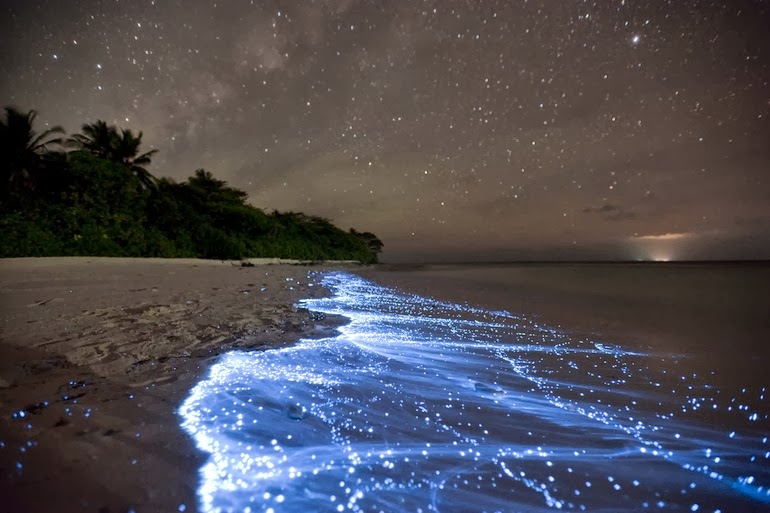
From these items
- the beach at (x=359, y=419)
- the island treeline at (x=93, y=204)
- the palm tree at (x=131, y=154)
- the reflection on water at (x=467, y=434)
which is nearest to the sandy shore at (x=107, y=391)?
the beach at (x=359, y=419)

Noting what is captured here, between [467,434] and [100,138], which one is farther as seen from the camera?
[100,138]

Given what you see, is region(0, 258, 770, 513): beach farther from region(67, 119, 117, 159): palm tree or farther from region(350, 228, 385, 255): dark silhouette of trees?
region(350, 228, 385, 255): dark silhouette of trees

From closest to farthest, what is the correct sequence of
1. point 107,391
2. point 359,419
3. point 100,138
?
point 359,419, point 107,391, point 100,138

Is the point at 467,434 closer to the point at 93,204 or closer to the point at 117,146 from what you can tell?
the point at 93,204

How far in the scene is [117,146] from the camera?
2069 centimetres

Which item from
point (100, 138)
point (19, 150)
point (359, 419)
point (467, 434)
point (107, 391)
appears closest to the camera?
point (467, 434)

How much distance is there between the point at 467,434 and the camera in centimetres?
178

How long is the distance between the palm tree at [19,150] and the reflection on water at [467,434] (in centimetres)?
1812

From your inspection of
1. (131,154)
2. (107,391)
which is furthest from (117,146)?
(107,391)

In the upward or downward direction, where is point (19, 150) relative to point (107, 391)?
upward

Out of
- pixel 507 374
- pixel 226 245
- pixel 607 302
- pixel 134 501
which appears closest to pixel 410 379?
pixel 507 374

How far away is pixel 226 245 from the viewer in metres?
22.8

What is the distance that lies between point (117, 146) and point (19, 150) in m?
6.89

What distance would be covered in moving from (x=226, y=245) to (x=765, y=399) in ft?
81.2
